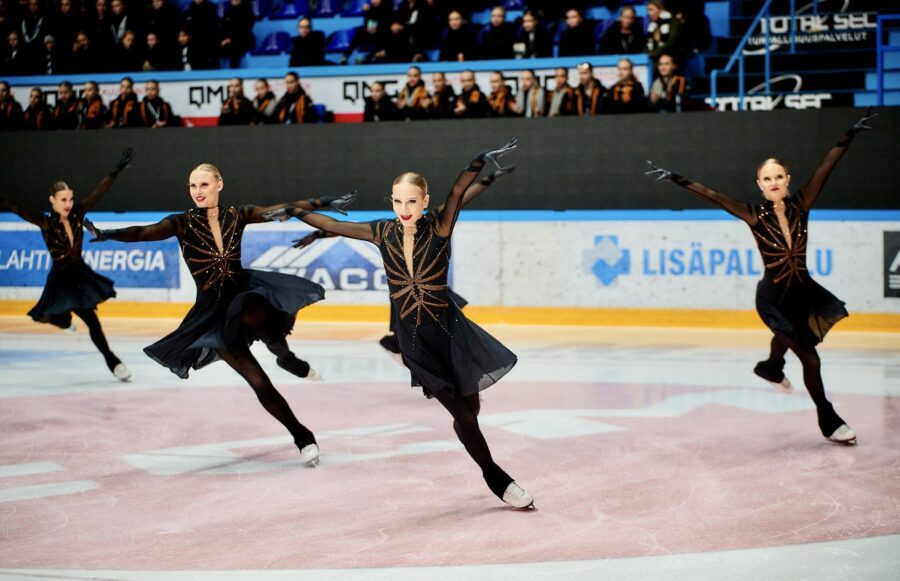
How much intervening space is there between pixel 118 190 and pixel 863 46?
9416 millimetres

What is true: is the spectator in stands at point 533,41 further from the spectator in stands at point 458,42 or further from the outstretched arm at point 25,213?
the outstretched arm at point 25,213

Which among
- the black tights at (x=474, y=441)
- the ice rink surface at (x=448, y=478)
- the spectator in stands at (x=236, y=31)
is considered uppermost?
the spectator in stands at (x=236, y=31)

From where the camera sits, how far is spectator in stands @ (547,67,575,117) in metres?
12.4

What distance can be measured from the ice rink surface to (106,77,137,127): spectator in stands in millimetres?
5684

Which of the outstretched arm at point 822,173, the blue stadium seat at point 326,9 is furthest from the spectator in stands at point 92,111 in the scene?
the outstretched arm at point 822,173

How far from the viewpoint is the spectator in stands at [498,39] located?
13789mm

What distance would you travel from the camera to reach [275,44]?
16266 millimetres

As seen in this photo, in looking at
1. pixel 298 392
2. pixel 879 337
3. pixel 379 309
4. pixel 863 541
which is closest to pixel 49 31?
pixel 379 309

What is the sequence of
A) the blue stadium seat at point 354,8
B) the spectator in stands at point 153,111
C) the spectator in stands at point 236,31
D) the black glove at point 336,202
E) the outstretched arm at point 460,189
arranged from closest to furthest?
the outstretched arm at point 460,189
the black glove at point 336,202
the spectator in stands at point 153,111
the spectator in stands at point 236,31
the blue stadium seat at point 354,8

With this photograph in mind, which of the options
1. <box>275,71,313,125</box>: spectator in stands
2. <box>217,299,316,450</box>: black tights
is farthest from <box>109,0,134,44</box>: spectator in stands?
<box>217,299,316,450</box>: black tights

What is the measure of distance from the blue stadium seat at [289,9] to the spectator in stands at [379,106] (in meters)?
4.14

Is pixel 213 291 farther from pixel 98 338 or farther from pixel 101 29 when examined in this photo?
pixel 101 29

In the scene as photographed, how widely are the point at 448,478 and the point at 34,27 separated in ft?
44.0

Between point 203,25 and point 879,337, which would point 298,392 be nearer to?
point 879,337
